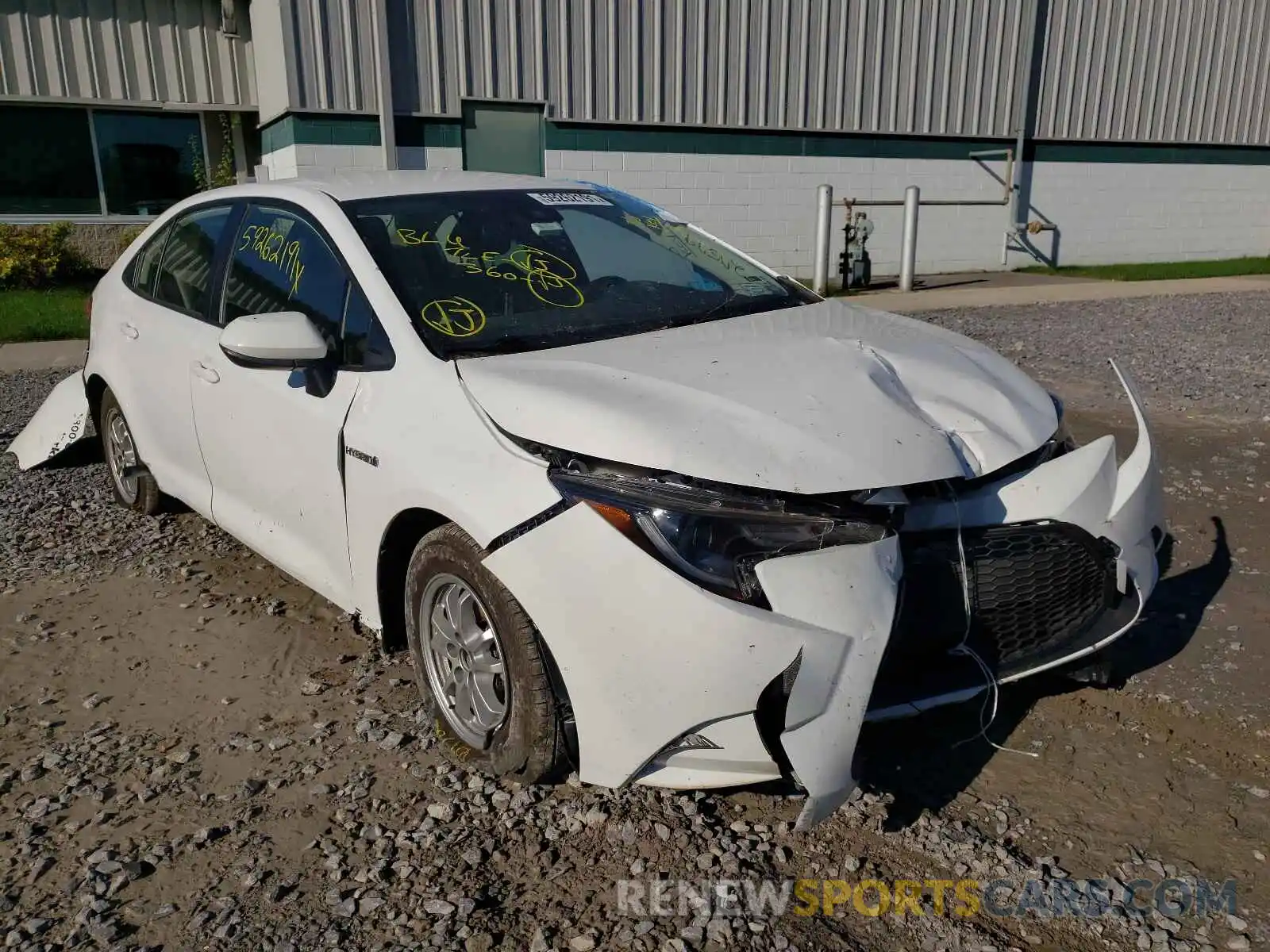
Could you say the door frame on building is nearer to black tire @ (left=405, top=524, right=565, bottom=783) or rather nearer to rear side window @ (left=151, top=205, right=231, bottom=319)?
rear side window @ (left=151, top=205, right=231, bottom=319)

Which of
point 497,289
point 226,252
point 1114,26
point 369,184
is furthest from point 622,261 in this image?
point 1114,26

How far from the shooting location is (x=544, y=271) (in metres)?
3.69

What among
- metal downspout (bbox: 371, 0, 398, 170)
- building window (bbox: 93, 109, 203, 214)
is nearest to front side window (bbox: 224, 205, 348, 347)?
metal downspout (bbox: 371, 0, 398, 170)

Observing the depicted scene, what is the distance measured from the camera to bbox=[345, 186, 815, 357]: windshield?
3.34 metres

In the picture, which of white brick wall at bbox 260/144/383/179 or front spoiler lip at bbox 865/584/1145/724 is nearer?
front spoiler lip at bbox 865/584/1145/724

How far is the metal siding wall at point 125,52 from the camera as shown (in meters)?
13.1

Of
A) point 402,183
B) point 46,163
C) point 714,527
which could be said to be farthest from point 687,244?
point 46,163

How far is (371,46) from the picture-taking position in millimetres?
12516

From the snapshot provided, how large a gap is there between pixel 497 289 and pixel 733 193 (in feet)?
39.6

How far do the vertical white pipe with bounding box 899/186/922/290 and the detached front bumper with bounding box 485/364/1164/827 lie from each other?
12.8 m

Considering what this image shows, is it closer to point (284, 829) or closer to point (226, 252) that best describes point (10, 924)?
point (284, 829)

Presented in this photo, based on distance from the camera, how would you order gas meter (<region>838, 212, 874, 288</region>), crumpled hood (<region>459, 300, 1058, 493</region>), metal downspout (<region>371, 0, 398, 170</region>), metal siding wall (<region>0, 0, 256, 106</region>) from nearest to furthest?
1. crumpled hood (<region>459, 300, 1058, 493</region>)
2. metal downspout (<region>371, 0, 398, 170</region>)
3. metal siding wall (<region>0, 0, 256, 106</region>)
4. gas meter (<region>838, 212, 874, 288</region>)

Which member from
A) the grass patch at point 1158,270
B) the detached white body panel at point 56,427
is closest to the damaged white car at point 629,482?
the detached white body panel at point 56,427

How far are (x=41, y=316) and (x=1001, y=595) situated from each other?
1115cm
